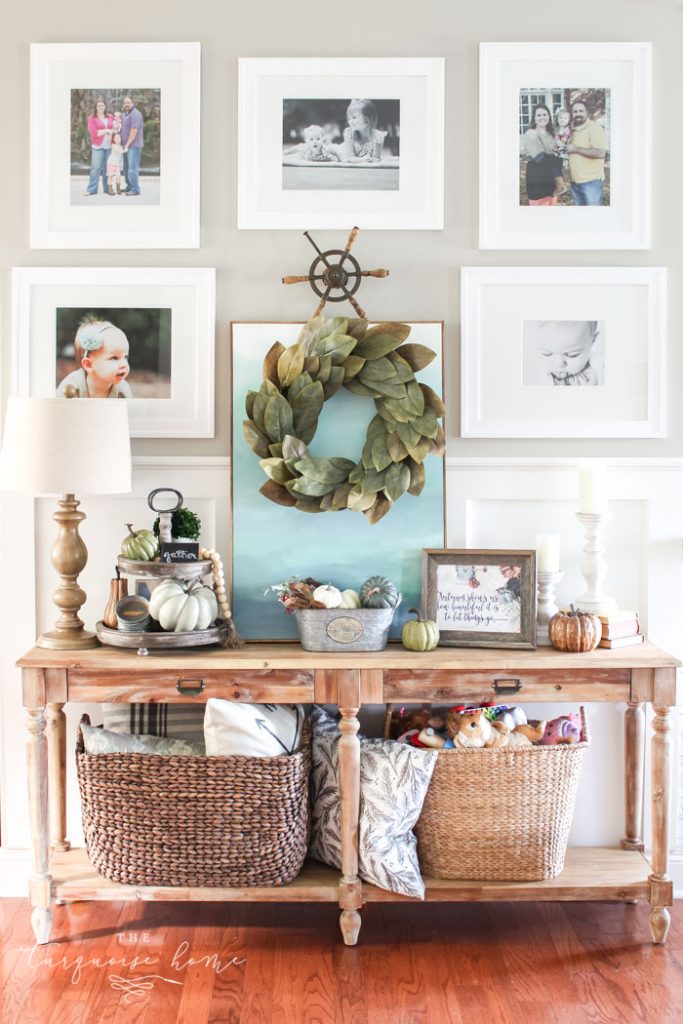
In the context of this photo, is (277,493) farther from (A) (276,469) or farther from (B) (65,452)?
(B) (65,452)

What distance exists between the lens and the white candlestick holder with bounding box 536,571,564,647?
2.74 m

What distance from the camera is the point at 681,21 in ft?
9.29

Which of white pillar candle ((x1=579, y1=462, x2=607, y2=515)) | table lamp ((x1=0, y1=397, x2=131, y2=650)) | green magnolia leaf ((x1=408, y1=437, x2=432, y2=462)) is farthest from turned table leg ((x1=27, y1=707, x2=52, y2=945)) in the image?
white pillar candle ((x1=579, y1=462, x2=607, y2=515))

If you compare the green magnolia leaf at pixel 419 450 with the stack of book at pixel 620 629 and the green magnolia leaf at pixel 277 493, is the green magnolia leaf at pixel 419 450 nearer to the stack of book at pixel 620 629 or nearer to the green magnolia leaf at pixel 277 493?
the green magnolia leaf at pixel 277 493

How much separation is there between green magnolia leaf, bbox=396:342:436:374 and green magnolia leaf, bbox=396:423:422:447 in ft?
0.57

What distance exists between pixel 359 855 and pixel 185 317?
5.31 feet

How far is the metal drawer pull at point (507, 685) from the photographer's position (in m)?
2.52

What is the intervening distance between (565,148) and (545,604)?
1355 millimetres

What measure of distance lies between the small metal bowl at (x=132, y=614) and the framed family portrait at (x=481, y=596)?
2.58ft

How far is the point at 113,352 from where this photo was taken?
2871 millimetres

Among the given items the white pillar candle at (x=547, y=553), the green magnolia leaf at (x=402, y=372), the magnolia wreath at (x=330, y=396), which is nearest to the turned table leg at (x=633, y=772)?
the white pillar candle at (x=547, y=553)

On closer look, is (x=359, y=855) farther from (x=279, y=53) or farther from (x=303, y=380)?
(x=279, y=53)

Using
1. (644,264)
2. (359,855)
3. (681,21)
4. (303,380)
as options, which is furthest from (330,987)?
(681,21)

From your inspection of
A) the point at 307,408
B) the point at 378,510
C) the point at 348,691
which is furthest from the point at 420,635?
the point at 307,408
